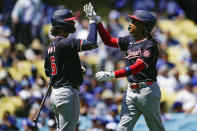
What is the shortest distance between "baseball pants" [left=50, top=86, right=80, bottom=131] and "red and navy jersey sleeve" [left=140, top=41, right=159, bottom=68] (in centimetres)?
84

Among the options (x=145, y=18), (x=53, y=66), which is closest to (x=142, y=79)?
(x=145, y=18)

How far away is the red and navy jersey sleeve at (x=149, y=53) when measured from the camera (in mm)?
5578

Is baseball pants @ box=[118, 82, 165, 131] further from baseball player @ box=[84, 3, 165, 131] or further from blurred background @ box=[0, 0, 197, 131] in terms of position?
blurred background @ box=[0, 0, 197, 131]

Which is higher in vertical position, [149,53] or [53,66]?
[149,53]

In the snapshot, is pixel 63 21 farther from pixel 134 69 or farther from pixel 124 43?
pixel 134 69

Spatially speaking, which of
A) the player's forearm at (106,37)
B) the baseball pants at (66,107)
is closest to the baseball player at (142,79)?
the player's forearm at (106,37)

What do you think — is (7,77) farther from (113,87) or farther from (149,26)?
(149,26)

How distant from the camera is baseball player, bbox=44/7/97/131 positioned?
5492 mm

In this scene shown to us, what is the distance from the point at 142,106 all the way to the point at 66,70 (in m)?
0.92

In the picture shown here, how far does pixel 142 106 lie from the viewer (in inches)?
223

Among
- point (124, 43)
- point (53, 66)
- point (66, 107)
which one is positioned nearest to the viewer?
point (66, 107)

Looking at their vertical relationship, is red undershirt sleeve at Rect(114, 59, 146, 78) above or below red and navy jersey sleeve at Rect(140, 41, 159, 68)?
below

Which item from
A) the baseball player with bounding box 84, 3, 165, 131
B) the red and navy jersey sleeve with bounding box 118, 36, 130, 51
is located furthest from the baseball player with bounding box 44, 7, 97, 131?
the red and navy jersey sleeve with bounding box 118, 36, 130, 51

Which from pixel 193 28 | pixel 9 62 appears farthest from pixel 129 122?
pixel 193 28
